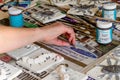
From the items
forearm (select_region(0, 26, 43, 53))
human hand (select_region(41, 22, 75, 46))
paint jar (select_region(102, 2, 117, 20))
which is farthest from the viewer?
paint jar (select_region(102, 2, 117, 20))

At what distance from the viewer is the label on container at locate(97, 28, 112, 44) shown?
1.22m

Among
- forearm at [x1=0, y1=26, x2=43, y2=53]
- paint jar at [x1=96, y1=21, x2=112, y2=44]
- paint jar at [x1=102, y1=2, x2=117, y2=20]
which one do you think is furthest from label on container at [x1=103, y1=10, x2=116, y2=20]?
forearm at [x1=0, y1=26, x2=43, y2=53]

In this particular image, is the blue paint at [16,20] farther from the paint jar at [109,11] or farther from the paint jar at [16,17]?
the paint jar at [109,11]

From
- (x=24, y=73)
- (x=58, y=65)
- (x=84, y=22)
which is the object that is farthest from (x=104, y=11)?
(x=24, y=73)

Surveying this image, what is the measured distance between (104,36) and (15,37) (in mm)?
379

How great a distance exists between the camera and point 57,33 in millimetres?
1225

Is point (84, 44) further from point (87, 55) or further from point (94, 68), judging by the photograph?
point (94, 68)

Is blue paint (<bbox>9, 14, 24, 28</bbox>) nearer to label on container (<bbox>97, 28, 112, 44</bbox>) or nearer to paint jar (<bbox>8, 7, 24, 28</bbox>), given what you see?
paint jar (<bbox>8, 7, 24, 28</bbox>)

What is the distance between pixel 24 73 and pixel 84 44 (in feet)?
1.02

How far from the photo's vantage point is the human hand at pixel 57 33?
3.93 ft

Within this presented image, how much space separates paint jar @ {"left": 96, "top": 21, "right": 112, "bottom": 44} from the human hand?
11cm

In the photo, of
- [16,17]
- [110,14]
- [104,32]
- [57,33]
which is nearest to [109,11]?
[110,14]

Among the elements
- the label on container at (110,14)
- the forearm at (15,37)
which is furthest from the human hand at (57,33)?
the label on container at (110,14)

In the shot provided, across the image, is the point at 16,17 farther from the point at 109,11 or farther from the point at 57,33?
the point at 109,11
